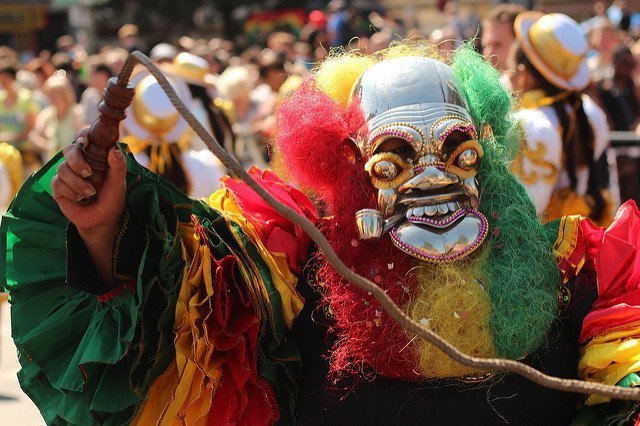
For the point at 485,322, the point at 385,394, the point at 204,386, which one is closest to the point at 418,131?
the point at 485,322

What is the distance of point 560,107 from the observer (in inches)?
187

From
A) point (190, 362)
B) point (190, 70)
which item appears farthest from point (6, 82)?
point (190, 362)

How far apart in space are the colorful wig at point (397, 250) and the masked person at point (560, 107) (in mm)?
2221

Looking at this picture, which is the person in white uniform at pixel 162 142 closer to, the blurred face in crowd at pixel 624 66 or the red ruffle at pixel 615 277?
the red ruffle at pixel 615 277

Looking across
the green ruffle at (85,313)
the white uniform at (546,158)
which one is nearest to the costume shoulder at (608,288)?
the green ruffle at (85,313)

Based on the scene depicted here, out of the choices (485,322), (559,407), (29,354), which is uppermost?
(29,354)

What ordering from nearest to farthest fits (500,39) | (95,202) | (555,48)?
1. (95,202)
2. (555,48)
3. (500,39)

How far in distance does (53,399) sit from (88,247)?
33 cm

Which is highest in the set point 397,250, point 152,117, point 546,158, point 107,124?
point 107,124

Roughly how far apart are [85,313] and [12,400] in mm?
3216

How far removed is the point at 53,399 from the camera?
2.12 meters

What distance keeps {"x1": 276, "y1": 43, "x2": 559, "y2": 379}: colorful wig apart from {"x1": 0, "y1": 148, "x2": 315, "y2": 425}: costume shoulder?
0.53 feet

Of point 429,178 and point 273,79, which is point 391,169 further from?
point 273,79

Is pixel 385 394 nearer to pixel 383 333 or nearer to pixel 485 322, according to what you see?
pixel 383 333
